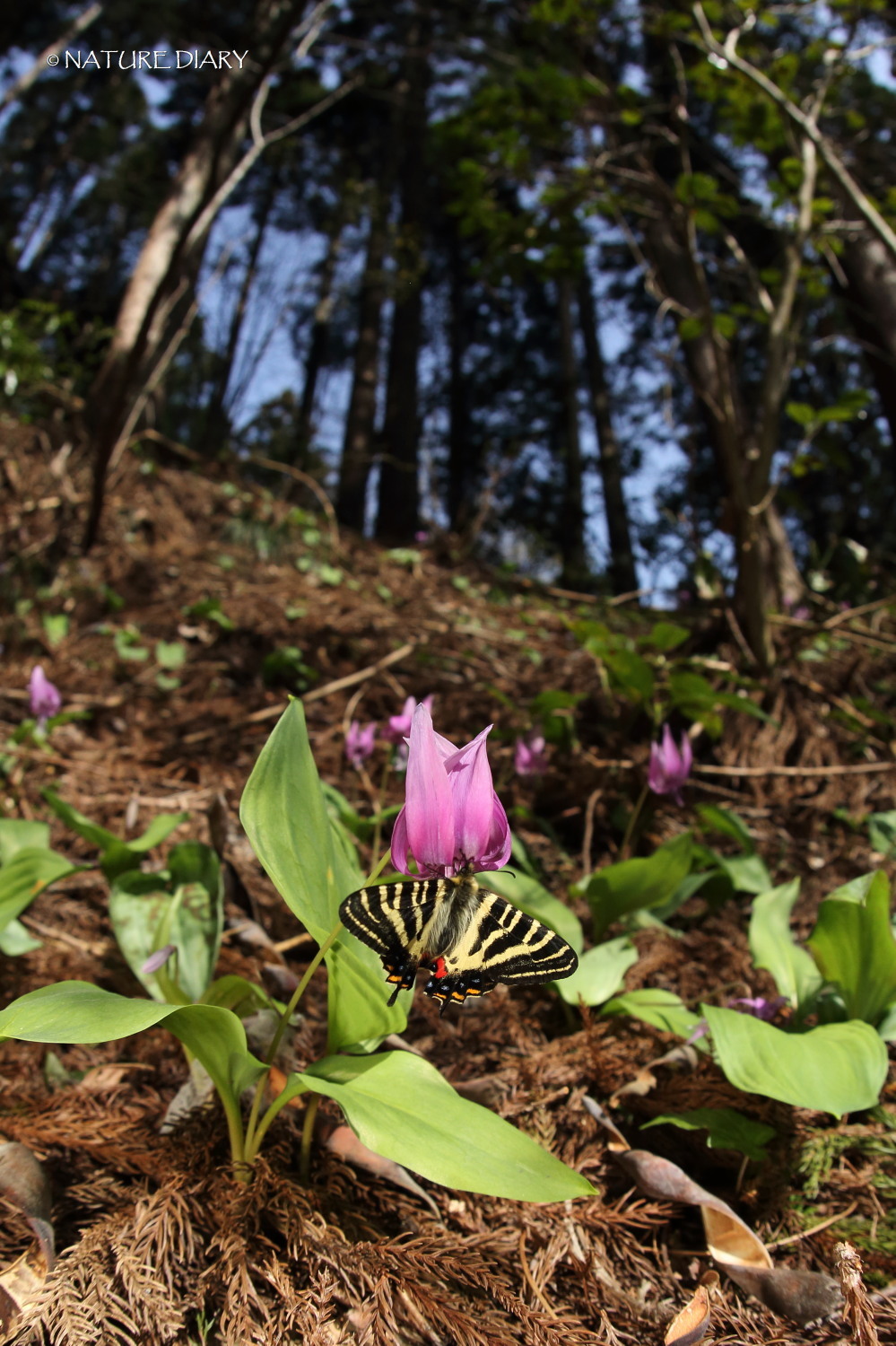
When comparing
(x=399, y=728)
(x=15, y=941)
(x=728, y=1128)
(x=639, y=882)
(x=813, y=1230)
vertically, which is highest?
(x=399, y=728)

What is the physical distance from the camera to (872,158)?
206 inches

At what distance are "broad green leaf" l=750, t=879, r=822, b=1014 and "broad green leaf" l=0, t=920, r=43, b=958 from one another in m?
1.55

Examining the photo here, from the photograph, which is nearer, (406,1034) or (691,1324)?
(691,1324)

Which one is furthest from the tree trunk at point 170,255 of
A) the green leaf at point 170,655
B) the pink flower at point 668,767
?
the pink flower at point 668,767

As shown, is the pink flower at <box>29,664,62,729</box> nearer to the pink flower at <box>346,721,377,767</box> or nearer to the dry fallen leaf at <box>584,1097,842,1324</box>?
the pink flower at <box>346,721,377,767</box>

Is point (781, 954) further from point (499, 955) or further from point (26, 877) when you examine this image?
point (26, 877)

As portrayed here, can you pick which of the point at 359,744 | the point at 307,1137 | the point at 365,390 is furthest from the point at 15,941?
the point at 365,390

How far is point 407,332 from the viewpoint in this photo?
989cm

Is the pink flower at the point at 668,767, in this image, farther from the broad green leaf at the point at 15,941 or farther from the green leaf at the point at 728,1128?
the broad green leaf at the point at 15,941

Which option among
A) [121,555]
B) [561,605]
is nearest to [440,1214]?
[121,555]

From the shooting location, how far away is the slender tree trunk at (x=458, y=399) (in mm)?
17672

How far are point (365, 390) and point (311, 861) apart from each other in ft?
32.6

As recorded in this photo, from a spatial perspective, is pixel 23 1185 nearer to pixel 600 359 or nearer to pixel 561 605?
pixel 561 605

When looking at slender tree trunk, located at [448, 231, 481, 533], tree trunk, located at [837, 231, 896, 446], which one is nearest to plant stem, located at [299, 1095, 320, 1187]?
tree trunk, located at [837, 231, 896, 446]
